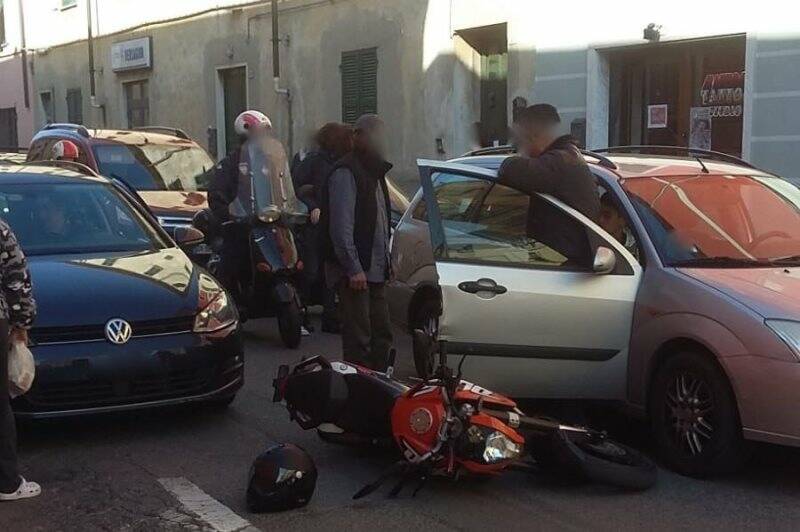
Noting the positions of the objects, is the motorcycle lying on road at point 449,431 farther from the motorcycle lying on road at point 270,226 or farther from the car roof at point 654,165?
the motorcycle lying on road at point 270,226

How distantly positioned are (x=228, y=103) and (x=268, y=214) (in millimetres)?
13012

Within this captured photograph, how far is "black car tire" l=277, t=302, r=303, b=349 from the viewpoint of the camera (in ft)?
26.8

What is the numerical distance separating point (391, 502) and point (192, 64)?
17928 mm

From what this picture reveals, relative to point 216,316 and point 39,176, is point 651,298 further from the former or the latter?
point 39,176

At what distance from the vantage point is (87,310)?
5.48 metres

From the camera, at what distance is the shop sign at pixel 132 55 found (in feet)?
73.8

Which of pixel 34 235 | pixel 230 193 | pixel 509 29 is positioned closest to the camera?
pixel 34 235

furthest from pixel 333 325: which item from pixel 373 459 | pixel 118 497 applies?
pixel 118 497

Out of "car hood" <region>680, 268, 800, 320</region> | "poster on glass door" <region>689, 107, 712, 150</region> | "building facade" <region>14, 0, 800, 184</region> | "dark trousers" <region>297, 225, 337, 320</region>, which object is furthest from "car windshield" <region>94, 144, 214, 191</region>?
"car hood" <region>680, 268, 800, 320</region>

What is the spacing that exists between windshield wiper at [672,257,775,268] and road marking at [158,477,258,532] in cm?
250

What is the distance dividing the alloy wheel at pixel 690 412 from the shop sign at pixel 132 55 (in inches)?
758

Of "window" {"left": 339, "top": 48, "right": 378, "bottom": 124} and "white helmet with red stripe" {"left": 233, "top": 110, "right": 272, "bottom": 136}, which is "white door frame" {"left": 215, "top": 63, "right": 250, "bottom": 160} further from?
"white helmet with red stripe" {"left": 233, "top": 110, "right": 272, "bottom": 136}

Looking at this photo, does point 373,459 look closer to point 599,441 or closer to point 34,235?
point 599,441

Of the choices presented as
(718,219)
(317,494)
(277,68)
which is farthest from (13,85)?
(317,494)
